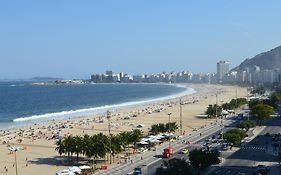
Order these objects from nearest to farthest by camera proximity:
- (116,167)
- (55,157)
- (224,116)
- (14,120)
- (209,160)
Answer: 1. (209,160)
2. (116,167)
3. (55,157)
4. (224,116)
5. (14,120)

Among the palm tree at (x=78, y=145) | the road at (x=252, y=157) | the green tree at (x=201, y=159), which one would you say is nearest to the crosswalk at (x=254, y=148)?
the road at (x=252, y=157)

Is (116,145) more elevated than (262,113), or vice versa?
(262,113)

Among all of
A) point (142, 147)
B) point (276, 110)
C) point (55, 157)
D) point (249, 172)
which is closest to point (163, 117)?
point (276, 110)

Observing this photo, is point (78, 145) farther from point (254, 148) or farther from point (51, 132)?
point (51, 132)

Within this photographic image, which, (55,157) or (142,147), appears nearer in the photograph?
(55,157)

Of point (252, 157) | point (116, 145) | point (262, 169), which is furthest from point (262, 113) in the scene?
point (262, 169)

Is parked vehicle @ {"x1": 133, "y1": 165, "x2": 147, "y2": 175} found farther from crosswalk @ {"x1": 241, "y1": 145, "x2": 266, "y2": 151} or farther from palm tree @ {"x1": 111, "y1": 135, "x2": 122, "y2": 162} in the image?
crosswalk @ {"x1": 241, "y1": 145, "x2": 266, "y2": 151}

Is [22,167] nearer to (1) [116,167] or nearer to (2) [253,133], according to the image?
(1) [116,167]

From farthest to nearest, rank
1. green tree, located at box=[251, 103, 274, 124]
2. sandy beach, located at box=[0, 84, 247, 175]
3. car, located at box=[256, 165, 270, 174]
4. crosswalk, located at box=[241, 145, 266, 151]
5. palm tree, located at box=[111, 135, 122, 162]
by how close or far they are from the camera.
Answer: green tree, located at box=[251, 103, 274, 124], crosswalk, located at box=[241, 145, 266, 151], sandy beach, located at box=[0, 84, 247, 175], palm tree, located at box=[111, 135, 122, 162], car, located at box=[256, 165, 270, 174]

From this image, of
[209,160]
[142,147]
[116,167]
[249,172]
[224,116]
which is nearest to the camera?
[209,160]

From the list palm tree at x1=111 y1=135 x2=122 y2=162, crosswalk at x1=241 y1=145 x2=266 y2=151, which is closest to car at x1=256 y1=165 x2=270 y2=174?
crosswalk at x1=241 y1=145 x2=266 y2=151

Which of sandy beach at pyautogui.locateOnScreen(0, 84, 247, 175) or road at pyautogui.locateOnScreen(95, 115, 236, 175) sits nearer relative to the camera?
road at pyautogui.locateOnScreen(95, 115, 236, 175)
